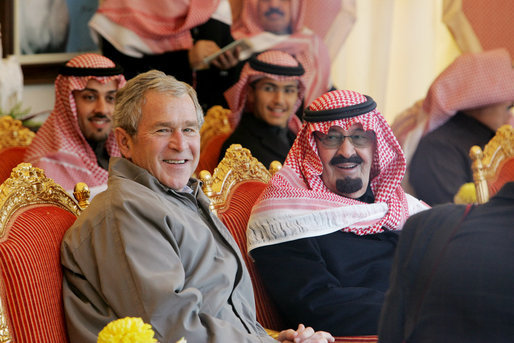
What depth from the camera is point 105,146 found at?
14.3ft

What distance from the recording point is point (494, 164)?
12.4 feet

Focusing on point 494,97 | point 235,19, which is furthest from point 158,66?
point 494,97

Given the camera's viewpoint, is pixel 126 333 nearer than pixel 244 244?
Yes

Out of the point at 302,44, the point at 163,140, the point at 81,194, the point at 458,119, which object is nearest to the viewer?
the point at 163,140

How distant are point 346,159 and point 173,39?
10.4 feet

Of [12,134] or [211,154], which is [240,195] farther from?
[12,134]

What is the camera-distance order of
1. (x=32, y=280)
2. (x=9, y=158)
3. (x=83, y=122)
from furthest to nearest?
(x=83, y=122)
(x=9, y=158)
(x=32, y=280)

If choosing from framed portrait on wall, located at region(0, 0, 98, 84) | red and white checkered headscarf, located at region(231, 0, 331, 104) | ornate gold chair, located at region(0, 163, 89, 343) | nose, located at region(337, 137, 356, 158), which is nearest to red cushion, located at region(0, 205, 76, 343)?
ornate gold chair, located at region(0, 163, 89, 343)

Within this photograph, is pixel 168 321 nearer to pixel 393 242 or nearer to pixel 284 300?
pixel 284 300

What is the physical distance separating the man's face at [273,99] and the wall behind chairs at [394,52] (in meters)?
2.04

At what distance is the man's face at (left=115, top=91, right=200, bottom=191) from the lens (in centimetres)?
244

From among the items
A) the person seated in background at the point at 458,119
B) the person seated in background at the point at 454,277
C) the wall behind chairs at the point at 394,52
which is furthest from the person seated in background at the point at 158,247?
the wall behind chairs at the point at 394,52

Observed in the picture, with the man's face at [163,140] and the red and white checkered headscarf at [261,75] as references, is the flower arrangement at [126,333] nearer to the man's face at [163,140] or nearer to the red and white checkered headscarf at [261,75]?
the man's face at [163,140]

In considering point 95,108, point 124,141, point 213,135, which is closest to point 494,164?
point 213,135
